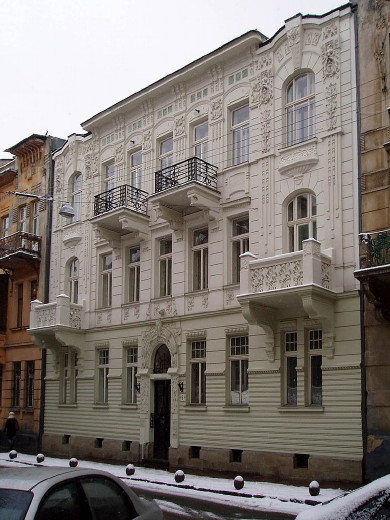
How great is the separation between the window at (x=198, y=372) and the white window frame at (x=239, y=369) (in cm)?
126

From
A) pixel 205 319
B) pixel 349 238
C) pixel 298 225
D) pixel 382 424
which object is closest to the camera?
pixel 382 424

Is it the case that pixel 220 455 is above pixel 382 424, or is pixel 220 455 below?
below

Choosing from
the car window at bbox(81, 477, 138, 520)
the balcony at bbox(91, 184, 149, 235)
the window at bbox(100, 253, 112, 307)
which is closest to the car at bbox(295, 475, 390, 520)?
the car window at bbox(81, 477, 138, 520)

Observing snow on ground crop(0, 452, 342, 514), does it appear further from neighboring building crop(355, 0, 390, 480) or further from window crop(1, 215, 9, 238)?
window crop(1, 215, 9, 238)

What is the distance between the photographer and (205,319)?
21.9m

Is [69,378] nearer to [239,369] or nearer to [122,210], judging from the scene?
[122,210]

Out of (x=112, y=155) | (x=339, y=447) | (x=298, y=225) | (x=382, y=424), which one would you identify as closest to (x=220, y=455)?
(x=339, y=447)

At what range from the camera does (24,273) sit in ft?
104

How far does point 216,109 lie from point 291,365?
9351 mm

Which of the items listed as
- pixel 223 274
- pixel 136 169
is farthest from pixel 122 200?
pixel 223 274

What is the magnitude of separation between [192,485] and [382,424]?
5.34 metres

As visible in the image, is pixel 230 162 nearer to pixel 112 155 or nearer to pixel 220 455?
pixel 112 155

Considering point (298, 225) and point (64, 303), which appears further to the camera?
point (64, 303)

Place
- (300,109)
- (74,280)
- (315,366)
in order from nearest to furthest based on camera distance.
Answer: (315,366), (300,109), (74,280)
